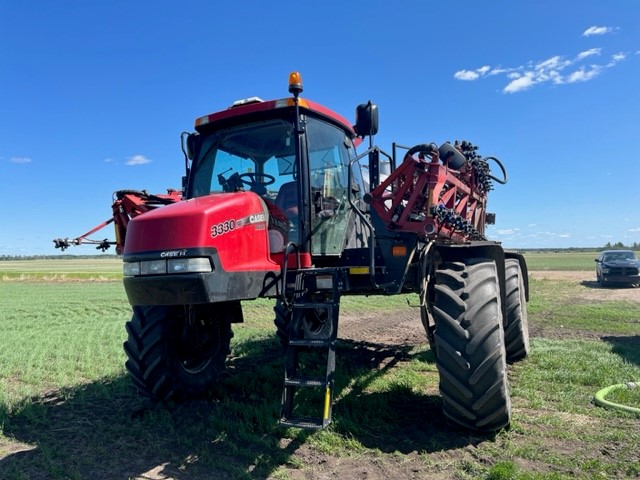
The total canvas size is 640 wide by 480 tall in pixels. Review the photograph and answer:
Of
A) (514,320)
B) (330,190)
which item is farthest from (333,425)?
(514,320)

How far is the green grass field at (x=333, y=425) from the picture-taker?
12.2ft

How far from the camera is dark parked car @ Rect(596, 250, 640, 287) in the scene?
20891 millimetres

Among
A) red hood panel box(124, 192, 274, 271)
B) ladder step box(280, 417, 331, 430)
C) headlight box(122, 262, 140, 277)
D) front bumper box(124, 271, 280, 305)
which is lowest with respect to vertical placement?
ladder step box(280, 417, 331, 430)

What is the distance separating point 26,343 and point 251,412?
667 centimetres

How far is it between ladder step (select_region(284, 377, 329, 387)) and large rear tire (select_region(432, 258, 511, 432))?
97 cm

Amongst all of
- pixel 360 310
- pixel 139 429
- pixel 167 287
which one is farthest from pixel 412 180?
pixel 360 310

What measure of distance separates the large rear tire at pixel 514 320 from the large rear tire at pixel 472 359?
2.55 metres

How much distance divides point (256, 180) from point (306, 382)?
7.02ft

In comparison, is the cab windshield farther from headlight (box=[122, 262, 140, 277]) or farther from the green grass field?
the green grass field

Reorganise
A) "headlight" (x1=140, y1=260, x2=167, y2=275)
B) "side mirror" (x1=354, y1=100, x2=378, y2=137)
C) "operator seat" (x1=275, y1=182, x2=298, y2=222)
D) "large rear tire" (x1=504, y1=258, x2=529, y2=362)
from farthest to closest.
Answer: "large rear tire" (x1=504, y1=258, x2=529, y2=362) < "side mirror" (x1=354, y1=100, x2=378, y2=137) < "operator seat" (x1=275, y1=182, x2=298, y2=222) < "headlight" (x1=140, y1=260, x2=167, y2=275)

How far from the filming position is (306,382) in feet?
13.0

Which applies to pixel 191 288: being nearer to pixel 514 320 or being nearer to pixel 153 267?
pixel 153 267

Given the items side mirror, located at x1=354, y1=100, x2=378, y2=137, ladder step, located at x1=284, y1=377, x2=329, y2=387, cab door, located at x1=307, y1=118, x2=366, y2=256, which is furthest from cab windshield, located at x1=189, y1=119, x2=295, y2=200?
ladder step, located at x1=284, y1=377, x2=329, y2=387

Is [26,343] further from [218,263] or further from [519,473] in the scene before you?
[519,473]
